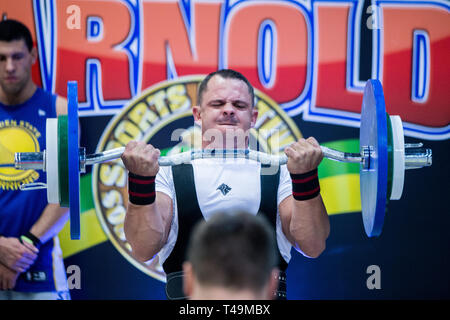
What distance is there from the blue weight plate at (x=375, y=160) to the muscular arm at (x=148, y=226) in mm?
826

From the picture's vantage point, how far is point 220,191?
2686 mm

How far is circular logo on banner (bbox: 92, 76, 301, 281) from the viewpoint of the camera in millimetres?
3643

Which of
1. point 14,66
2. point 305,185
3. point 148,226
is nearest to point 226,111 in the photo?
point 305,185

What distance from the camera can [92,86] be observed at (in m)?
3.63

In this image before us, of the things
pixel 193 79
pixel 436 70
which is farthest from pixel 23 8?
pixel 436 70

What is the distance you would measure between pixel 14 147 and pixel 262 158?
1.62m

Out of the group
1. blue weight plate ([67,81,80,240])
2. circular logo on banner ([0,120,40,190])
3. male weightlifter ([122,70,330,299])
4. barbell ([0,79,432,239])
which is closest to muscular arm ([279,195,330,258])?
male weightlifter ([122,70,330,299])

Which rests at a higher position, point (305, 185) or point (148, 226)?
point (305, 185)

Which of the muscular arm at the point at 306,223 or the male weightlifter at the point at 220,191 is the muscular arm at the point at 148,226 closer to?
the male weightlifter at the point at 220,191

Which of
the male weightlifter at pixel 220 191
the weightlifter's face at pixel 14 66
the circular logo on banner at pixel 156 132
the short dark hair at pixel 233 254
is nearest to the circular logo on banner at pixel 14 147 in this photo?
the weightlifter's face at pixel 14 66

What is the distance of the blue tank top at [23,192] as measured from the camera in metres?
3.51
